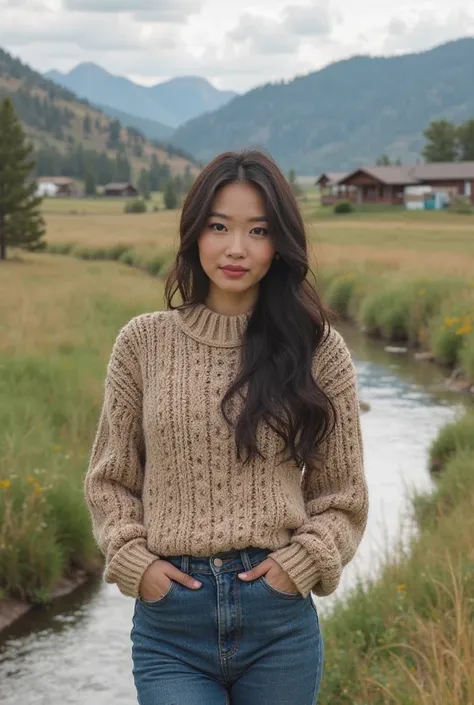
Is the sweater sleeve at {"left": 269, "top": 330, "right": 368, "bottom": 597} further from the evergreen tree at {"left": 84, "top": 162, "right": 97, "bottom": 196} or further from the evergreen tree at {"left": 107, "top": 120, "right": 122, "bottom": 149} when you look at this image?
the evergreen tree at {"left": 107, "top": 120, "right": 122, "bottom": 149}

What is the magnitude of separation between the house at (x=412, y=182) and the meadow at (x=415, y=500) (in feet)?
178

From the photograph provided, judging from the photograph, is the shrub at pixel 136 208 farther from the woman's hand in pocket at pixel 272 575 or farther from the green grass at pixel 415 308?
the woman's hand in pocket at pixel 272 575

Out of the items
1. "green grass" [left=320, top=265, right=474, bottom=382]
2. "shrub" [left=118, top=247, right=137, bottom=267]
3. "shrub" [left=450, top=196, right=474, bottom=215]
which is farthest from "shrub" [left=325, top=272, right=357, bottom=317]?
"shrub" [left=450, top=196, right=474, bottom=215]

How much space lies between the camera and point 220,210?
2.95 metres

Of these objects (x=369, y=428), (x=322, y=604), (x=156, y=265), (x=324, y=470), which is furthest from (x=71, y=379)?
(x=156, y=265)

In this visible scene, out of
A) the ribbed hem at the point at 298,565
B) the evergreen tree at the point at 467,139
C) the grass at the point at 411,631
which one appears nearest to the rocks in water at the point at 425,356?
the grass at the point at 411,631

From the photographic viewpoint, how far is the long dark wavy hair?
286cm

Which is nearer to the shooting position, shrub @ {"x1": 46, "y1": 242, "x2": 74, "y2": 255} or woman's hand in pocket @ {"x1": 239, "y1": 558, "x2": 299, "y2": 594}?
woman's hand in pocket @ {"x1": 239, "y1": 558, "x2": 299, "y2": 594}

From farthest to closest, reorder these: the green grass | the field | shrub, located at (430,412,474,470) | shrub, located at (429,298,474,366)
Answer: the field
the green grass
shrub, located at (429,298,474,366)
shrub, located at (430,412,474,470)

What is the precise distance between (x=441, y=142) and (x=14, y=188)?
64.8 m

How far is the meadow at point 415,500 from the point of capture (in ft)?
16.1

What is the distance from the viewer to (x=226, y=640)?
279 cm

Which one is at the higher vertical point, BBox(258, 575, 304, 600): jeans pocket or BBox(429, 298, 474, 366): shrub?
BBox(258, 575, 304, 600): jeans pocket

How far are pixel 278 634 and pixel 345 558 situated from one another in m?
0.32
